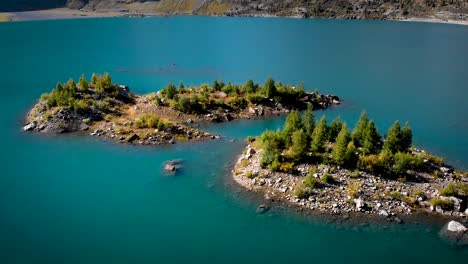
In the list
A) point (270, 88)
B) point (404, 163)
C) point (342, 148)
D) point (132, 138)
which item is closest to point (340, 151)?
point (342, 148)

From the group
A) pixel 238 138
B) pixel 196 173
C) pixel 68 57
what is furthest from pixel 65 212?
pixel 68 57

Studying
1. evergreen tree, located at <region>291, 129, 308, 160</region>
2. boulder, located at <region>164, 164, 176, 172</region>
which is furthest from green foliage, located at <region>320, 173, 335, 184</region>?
boulder, located at <region>164, 164, 176, 172</region>

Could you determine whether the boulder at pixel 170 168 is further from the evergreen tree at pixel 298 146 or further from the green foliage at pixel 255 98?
the green foliage at pixel 255 98

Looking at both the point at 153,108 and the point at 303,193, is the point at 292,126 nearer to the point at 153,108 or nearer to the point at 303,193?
the point at 303,193

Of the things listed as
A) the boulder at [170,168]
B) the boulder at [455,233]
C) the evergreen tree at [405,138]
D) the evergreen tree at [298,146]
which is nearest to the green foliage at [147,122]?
the boulder at [170,168]

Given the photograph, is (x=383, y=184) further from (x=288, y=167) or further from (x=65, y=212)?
(x=65, y=212)
